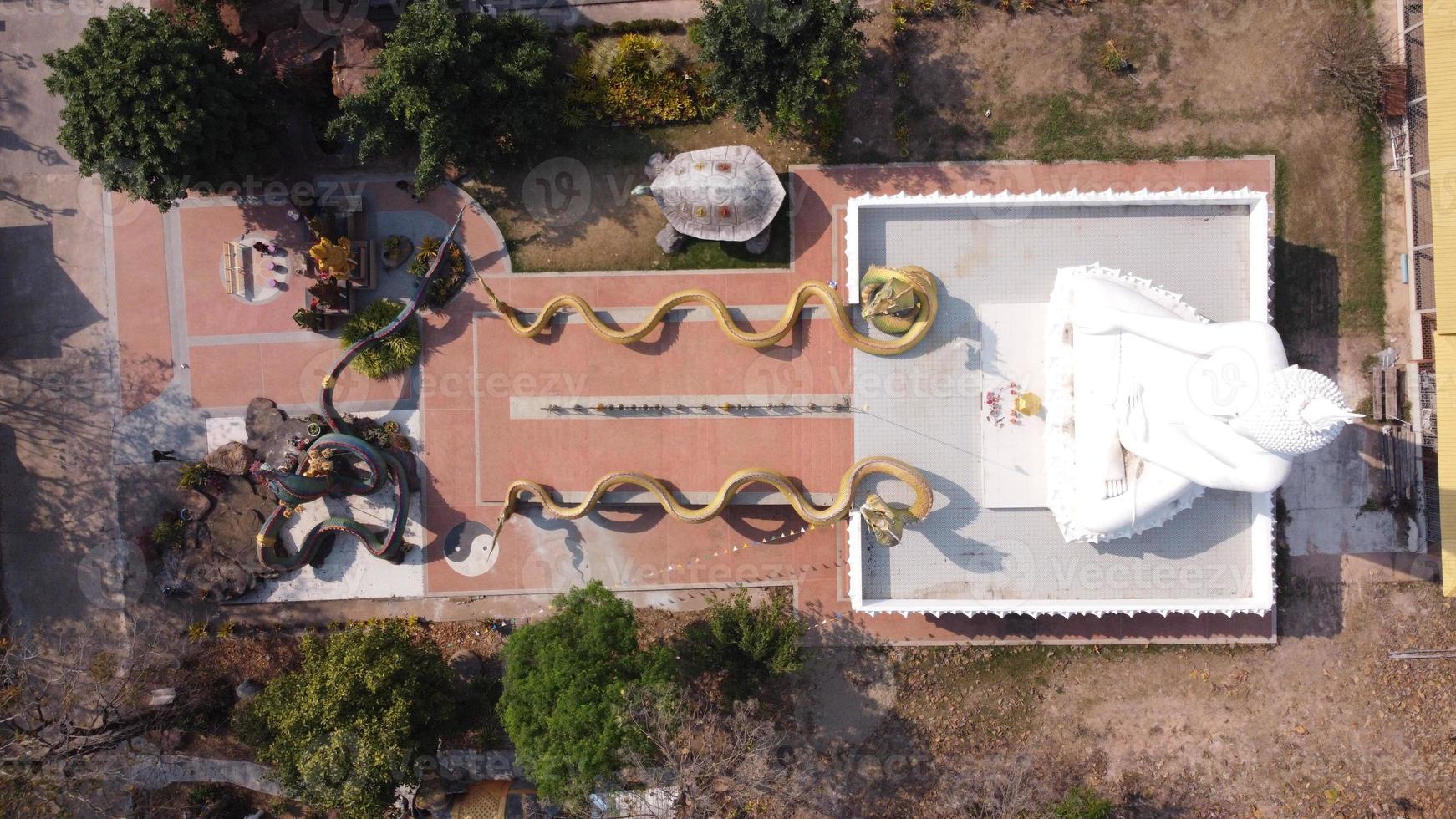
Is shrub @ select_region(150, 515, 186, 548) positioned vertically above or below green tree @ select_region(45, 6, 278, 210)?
below

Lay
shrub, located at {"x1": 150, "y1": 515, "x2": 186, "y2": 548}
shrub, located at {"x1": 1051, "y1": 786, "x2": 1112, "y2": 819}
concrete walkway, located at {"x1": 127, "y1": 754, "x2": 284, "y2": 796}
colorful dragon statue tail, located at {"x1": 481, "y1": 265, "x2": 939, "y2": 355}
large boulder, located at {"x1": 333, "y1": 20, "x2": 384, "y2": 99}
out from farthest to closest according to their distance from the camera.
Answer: concrete walkway, located at {"x1": 127, "y1": 754, "x2": 284, "y2": 796} < shrub, located at {"x1": 150, "y1": 515, "x2": 186, "y2": 548} < large boulder, located at {"x1": 333, "y1": 20, "x2": 384, "y2": 99} < shrub, located at {"x1": 1051, "y1": 786, "x2": 1112, "y2": 819} < colorful dragon statue tail, located at {"x1": 481, "y1": 265, "x2": 939, "y2": 355}

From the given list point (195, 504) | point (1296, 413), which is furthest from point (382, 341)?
point (1296, 413)

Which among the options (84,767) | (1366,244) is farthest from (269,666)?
(1366,244)

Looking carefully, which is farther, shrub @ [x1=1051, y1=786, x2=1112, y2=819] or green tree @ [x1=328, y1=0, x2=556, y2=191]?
shrub @ [x1=1051, y1=786, x2=1112, y2=819]

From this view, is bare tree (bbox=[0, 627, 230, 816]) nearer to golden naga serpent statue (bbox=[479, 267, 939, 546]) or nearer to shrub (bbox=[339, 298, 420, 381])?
shrub (bbox=[339, 298, 420, 381])

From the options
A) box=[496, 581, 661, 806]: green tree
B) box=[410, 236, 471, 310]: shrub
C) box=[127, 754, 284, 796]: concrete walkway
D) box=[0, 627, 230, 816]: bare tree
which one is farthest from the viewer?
box=[127, 754, 284, 796]: concrete walkway

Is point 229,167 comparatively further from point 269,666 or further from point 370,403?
point 269,666

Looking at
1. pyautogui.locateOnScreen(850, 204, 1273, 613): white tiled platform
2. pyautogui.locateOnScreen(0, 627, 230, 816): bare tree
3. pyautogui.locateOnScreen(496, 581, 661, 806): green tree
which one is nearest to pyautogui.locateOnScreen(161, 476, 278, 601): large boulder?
pyautogui.locateOnScreen(0, 627, 230, 816): bare tree
